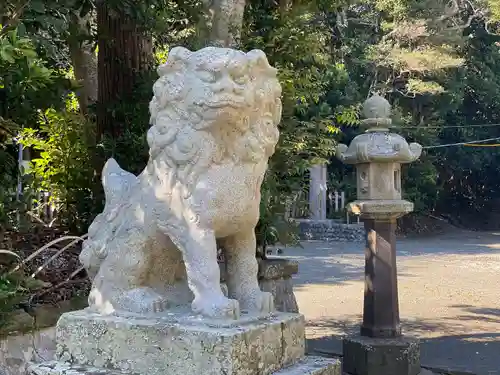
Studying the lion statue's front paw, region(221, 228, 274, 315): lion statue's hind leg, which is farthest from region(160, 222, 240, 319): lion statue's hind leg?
region(221, 228, 274, 315): lion statue's hind leg

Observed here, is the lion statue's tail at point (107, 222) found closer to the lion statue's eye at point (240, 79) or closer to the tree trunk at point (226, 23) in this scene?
the lion statue's eye at point (240, 79)

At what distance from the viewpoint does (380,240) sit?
15.9 feet

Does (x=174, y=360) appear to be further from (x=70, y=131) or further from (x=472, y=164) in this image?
(x=472, y=164)

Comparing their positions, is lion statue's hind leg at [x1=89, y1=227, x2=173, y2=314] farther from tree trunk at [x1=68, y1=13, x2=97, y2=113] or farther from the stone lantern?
tree trunk at [x1=68, y1=13, x2=97, y2=113]

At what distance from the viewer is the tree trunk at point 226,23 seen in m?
3.81

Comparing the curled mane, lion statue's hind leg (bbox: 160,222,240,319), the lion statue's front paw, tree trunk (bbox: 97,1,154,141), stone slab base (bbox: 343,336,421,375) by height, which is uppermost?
tree trunk (bbox: 97,1,154,141)

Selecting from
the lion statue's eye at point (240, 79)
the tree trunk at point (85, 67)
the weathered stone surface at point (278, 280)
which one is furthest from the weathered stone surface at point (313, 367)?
the tree trunk at point (85, 67)

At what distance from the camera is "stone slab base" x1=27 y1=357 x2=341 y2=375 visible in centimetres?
206

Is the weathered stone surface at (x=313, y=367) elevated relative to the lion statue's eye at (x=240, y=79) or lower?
lower

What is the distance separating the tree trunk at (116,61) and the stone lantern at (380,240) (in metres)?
1.73

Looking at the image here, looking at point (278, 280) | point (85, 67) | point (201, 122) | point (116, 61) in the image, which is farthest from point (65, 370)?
point (85, 67)

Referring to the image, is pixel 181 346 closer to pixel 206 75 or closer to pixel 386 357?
pixel 206 75

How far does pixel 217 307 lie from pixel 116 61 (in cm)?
319

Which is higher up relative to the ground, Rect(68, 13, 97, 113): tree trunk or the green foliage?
Rect(68, 13, 97, 113): tree trunk
